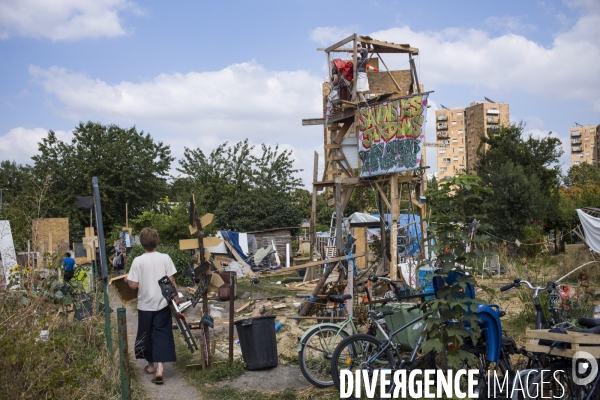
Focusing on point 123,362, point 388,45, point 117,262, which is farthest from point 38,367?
point 117,262

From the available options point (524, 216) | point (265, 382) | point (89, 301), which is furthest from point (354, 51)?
point (524, 216)

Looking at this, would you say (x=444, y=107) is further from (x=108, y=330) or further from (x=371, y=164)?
(x=108, y=330)

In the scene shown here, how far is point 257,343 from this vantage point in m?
7.57

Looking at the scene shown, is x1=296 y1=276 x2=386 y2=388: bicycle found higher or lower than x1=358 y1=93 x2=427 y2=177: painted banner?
lower

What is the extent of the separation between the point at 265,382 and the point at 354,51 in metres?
12.0

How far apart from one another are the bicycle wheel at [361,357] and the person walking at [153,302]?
2180 mm

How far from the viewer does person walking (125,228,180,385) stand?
24.0 feet

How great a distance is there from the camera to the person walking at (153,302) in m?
7.31

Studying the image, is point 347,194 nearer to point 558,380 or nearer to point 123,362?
point 123,362

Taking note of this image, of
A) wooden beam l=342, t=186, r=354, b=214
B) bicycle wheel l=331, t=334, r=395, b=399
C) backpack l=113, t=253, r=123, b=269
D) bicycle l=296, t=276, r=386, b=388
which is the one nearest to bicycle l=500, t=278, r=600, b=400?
bicycle wheel l=331, t=334, r=395, b=399

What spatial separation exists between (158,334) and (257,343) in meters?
1.22

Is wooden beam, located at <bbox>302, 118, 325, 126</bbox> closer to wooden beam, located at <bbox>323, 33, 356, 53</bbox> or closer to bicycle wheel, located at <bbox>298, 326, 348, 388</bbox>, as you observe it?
wooden beam, located at <bbox>323, 33, 356, 53</bbox>

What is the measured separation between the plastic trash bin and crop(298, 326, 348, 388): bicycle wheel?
865 mm

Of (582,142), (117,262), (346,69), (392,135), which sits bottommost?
(117,262)
